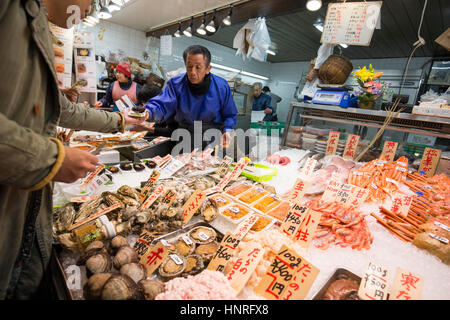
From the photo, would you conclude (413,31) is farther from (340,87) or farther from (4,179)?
(4,179)

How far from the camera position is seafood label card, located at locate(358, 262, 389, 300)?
3.60ft

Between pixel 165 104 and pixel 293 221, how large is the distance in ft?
8.90

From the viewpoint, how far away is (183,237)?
142cm

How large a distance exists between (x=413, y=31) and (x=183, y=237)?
861cm

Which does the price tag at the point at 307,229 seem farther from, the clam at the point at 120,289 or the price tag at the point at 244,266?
the clam at the point at 120,289

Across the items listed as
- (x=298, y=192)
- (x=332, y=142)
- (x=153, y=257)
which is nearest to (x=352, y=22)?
(x=332, y=142)

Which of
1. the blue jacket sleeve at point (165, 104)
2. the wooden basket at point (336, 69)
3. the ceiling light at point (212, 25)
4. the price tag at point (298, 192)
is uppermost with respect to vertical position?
the ceiling light at point (212, 25)

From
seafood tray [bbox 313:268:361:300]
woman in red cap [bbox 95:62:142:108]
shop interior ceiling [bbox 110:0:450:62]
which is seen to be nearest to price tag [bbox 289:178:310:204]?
seafood tray [bbox 313:268:361:300]

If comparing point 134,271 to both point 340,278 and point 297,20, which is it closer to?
point 340,278

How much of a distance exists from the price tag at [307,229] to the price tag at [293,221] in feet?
0.09

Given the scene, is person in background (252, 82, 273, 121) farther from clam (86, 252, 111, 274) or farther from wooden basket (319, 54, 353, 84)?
clam (86, 252, 111, 274)

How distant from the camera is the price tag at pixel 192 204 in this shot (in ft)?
5.17

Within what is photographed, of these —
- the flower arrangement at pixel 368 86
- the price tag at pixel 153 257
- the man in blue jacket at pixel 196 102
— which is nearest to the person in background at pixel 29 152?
the price tag at pixel 153 257
